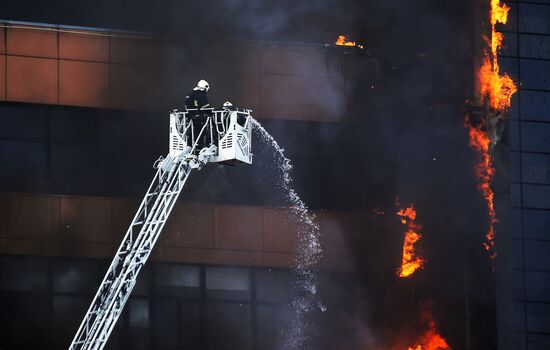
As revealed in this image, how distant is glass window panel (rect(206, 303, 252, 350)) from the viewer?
30.1 metres

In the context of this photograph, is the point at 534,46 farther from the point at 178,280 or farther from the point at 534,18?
the point at 178,280

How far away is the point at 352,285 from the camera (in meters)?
31.1

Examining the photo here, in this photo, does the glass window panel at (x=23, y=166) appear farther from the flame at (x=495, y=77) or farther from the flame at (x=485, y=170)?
the flame at (x=495, y=77)

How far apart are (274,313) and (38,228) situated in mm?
5839

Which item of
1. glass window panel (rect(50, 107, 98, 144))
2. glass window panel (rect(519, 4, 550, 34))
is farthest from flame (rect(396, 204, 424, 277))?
glass window panel (rect(50, 107, 98, 144))

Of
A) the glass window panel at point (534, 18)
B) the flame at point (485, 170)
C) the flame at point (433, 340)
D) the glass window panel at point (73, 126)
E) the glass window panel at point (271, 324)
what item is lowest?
the flame at point (433, 340)

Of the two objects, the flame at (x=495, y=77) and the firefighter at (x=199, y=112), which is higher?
the flame at (x=495, y=77)

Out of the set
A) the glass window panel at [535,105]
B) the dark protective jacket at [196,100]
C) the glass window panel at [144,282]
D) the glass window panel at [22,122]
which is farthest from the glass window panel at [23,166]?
the glass window panel at [535,105]

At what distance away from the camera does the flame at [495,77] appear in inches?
1282

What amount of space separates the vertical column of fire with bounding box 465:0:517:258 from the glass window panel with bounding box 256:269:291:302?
5042 millimetres

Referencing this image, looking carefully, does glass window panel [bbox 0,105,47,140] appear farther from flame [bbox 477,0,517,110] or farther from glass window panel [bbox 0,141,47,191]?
flame [bbox 477,0,517,110]

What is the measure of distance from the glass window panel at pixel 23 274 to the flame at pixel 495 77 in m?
11.6

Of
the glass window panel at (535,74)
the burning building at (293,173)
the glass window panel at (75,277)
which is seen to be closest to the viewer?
the glass window panel at (75,277)

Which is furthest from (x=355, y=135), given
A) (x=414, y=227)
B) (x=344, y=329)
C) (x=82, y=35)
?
(x=82, y=35)
